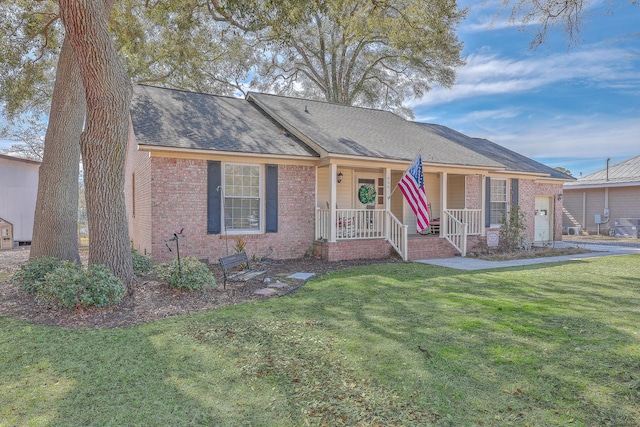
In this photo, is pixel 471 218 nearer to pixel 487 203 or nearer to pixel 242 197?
pixel 487 203

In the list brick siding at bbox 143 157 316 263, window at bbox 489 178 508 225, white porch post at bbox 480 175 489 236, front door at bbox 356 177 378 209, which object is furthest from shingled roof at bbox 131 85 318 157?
window at bbox 489 178 508 225

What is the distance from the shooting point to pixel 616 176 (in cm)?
2170

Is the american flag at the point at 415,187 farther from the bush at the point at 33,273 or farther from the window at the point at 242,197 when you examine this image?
the bush at the point at 33,273

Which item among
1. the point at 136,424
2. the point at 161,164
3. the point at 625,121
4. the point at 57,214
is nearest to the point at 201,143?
the point at 161,164

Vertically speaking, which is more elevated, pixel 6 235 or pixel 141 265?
pixel 6 235

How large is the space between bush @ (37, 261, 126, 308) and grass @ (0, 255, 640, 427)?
568mm

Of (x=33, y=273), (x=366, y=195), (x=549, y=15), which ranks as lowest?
(x=33, y=273)

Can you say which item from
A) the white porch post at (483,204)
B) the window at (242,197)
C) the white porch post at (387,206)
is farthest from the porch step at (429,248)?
the window at (242,197)

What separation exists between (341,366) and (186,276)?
383cm

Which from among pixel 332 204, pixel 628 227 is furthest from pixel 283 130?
pixel 628 227

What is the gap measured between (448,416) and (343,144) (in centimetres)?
900

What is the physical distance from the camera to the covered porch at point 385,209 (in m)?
11.0

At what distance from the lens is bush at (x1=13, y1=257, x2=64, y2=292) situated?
6746mm

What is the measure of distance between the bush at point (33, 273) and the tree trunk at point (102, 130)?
3.94 ft
